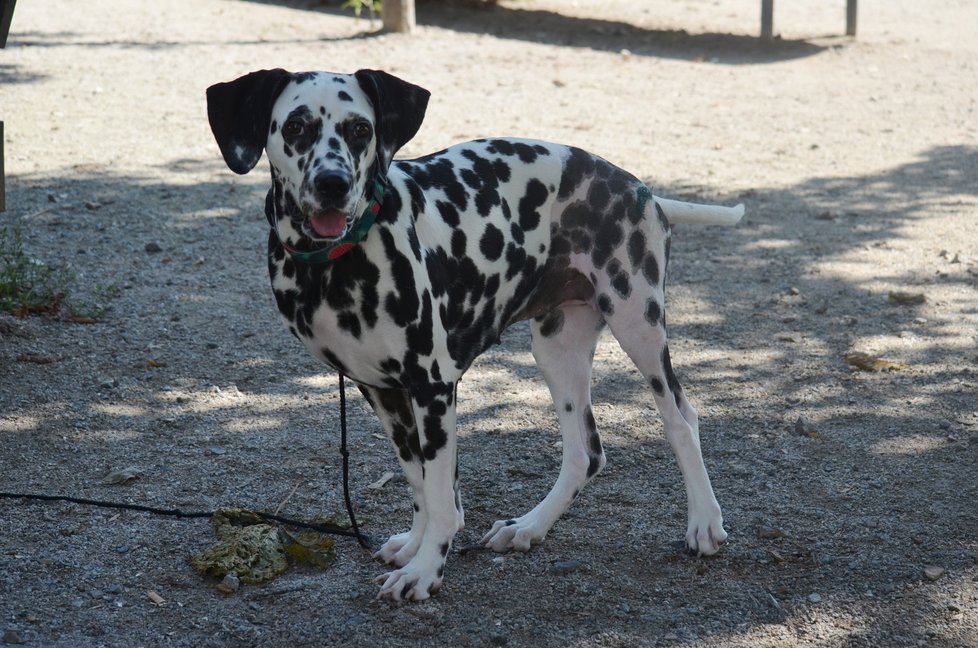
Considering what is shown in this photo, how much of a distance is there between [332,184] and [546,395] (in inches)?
101

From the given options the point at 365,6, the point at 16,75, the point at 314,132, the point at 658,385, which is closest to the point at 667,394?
the point at 658,385

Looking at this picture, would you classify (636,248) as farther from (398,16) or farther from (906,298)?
(398,16)

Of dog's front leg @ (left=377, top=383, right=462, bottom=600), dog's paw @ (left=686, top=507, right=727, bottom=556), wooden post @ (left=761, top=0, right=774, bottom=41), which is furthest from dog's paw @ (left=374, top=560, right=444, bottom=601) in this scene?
wooden post @ (left=761, top=0, right=774, bottom=41)

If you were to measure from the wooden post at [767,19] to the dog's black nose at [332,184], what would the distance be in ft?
36.1

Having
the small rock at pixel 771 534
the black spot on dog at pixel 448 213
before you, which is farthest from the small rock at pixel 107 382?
the small rock at pixel 771 534

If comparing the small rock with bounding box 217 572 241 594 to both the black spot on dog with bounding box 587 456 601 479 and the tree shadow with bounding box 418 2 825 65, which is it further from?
the tree shadow with bounding box 418 2 825 65

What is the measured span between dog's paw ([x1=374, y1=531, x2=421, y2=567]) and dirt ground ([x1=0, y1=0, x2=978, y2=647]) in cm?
14

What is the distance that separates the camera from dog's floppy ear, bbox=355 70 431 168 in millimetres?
3629

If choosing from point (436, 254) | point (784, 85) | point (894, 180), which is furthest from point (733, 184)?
point (436, 254)

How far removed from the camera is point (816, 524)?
14.6ft

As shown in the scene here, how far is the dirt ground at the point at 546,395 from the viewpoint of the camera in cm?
390

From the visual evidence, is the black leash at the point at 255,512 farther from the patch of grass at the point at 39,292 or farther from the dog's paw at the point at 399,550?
the patch of grass at the point at 39,292

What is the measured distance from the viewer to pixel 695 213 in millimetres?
4531

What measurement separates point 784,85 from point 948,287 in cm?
527
